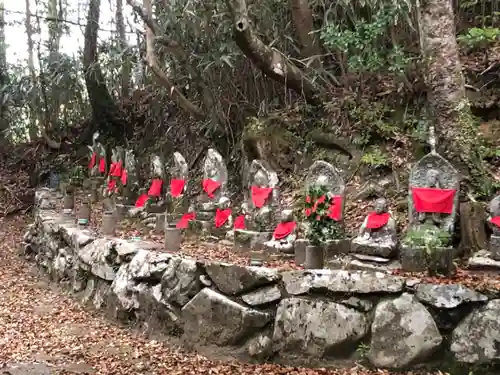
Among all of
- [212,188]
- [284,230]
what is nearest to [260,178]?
[284,230]

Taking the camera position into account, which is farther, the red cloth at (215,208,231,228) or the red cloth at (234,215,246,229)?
the red cloth at (215,208,231,228)

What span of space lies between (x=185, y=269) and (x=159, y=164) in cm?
366

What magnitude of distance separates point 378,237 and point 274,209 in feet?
4.61

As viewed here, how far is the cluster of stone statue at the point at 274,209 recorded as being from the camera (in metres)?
4.69

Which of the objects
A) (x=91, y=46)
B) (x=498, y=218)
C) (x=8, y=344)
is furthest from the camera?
(x=91, y=46)

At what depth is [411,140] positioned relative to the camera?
6.96 meters

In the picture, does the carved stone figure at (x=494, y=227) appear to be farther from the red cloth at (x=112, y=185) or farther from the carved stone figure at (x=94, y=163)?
the carved stone figure at (x=94, y=163)

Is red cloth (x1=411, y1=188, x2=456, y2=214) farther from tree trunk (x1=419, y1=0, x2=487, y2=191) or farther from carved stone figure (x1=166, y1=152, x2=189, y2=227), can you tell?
carved stone figure (x1=166, y1=152, x2=189, y2=227)

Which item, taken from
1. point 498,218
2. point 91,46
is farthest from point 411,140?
point 91,46

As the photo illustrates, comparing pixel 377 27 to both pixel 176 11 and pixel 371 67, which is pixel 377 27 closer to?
pixel 371 67

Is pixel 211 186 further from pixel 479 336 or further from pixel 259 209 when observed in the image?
pixel 479 336

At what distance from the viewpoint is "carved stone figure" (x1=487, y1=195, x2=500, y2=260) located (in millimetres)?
4285

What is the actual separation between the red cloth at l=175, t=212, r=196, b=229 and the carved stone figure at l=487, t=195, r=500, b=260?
3242 mm

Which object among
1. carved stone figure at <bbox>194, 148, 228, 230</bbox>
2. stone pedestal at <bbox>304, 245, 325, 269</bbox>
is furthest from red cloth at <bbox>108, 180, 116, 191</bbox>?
stone pedestal at <bbox>304, 245, 325, 269</bbox>
